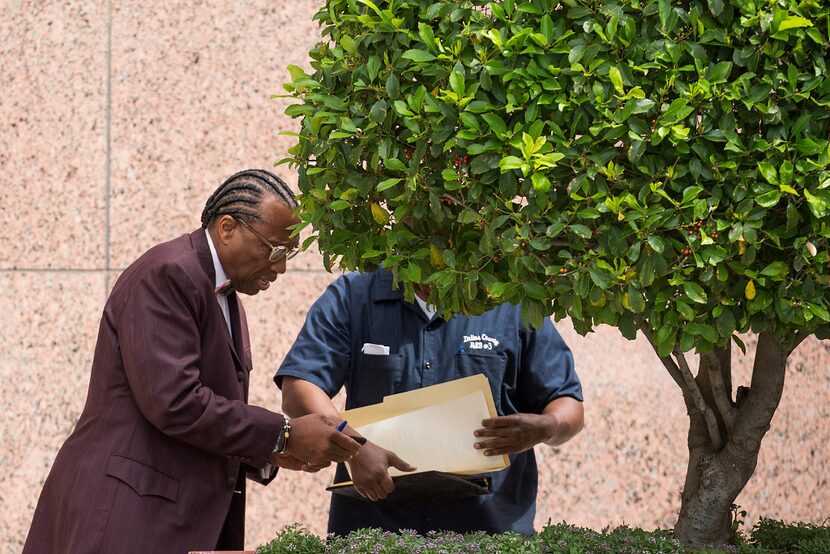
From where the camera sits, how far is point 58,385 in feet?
16.8

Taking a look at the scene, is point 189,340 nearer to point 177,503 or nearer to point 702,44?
point 177,503

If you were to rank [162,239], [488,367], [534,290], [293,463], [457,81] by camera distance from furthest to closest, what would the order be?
[162,239]
[488,367]
[293,463]
[534,290]
[457,81]

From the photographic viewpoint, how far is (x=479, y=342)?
3.47 metres

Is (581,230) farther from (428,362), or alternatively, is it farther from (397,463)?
(428,362)

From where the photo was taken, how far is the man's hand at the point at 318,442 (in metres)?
2.93

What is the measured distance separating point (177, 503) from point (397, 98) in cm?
126

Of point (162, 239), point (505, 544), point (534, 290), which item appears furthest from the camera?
point (162, 239)

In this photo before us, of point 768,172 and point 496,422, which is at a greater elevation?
point 768,172

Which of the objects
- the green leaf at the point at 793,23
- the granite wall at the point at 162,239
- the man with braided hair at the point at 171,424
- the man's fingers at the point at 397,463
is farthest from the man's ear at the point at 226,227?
the granite wall at the point at 162,239

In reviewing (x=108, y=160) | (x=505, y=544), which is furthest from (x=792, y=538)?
(x=108, y=160)

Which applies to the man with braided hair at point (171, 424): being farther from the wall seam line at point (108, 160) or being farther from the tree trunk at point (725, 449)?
the wall seam line at point (108, 160)

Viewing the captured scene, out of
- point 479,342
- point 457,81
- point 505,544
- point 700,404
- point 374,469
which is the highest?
point 457,81

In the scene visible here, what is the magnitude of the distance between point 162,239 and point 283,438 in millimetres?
2459

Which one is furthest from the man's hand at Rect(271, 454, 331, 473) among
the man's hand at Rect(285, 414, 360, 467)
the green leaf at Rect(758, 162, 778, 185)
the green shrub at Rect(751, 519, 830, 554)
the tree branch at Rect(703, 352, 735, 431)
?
the green leaf at Rect(758, 162, 778, 185)
